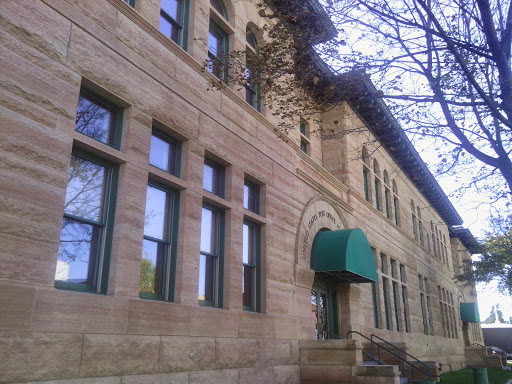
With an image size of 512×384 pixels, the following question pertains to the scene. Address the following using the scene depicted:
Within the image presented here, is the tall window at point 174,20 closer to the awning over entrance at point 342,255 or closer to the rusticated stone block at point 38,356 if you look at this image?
the rusticated stone block at point 38,356

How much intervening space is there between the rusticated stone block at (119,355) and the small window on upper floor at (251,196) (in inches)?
185

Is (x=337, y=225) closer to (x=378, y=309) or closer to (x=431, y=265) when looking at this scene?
(x=378, y=309)

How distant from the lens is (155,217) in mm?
8570

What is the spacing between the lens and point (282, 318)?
11.6m

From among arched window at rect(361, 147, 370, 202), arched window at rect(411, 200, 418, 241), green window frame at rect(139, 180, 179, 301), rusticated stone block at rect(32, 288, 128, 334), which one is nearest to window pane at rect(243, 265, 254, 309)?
green window frame at rect(139, 180, 179, 301)

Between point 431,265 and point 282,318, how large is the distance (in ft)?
69.7

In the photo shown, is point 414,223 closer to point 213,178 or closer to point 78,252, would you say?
point 213,178

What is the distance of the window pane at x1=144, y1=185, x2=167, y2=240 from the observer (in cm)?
841

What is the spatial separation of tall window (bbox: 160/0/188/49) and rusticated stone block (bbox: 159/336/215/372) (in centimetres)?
595

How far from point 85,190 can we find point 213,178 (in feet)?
11.7

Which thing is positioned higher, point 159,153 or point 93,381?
point 159,153

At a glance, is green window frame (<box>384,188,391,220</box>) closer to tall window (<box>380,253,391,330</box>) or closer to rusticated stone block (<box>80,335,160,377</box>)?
tall window (<box>380,253,391,330</box>)

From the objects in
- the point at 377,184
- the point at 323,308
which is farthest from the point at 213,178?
the point at 377,184

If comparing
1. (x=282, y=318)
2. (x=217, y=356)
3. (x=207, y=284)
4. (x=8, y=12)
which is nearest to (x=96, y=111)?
(x=8, y=12)
